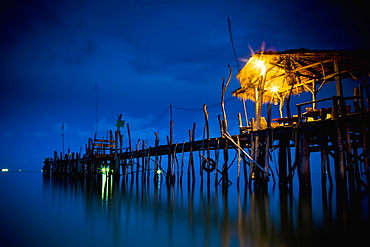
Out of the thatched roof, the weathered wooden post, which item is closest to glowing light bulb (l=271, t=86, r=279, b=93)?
the thatched roof

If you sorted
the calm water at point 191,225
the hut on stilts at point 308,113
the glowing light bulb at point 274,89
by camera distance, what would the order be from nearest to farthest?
the calm water at point 191,225
the hut on stilts at point 308,113
the glowing light bulb at point 274,89

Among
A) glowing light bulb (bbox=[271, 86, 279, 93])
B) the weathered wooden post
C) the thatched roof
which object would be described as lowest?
the weathered wooden post

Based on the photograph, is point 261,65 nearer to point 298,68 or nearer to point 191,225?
point 298,68

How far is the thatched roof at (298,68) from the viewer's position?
10758mm

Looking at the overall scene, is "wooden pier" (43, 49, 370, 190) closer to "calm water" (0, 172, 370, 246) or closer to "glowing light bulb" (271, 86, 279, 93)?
"glowing light bulb" (271, 86, 279, 93)

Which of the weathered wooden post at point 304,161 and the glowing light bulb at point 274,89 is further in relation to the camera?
the glowing light bulb at point 274,89

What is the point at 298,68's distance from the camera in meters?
12.0

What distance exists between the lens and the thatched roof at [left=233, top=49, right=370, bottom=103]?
10.8 m

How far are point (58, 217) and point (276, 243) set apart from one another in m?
5.50

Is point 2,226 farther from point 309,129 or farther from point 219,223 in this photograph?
point 309,129

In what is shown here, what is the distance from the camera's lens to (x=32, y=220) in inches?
→ 238

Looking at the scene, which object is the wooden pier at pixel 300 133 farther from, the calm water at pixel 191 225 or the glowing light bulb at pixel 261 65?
the calm water at pixel 191 225

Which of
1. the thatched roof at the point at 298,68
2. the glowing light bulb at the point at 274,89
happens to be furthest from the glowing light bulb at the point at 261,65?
the glowing light bulb at the point at 274,89

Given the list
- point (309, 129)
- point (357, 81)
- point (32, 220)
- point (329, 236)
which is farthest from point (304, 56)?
point (32, 220)
